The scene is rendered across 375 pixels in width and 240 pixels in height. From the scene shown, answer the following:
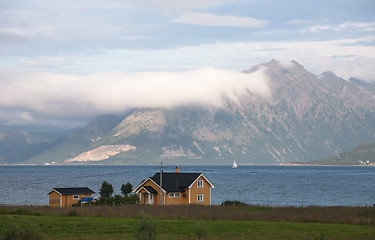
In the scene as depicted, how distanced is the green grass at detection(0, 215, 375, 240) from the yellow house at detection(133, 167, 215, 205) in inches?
1488

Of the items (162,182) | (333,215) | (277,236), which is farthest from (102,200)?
(277,236)

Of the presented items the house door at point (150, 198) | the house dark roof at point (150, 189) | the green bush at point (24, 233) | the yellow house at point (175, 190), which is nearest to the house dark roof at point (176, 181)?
the yellow house at point (175, 190)

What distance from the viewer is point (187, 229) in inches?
1703

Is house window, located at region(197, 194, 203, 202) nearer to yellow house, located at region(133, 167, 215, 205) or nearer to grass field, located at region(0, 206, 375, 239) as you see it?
yellow house, located at region(133, 167, 215, 205)

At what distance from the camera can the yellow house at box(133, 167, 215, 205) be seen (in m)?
86.2

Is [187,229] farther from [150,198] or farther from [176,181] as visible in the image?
[176,181]

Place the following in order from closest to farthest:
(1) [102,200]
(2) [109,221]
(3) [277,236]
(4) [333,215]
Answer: (3) [277,236]
(2) [109,221]
(4) [333,215]
(1) [102,200]

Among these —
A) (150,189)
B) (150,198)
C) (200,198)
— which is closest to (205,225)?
(150,189)

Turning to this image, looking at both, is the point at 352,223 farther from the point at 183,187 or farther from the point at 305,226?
the point at 183,187

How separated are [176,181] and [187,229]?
4537cm

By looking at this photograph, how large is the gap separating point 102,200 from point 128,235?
43078 millimetres

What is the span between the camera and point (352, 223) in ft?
161

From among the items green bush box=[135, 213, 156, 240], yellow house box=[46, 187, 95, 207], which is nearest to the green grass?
green bush box=[135, 213, 156, 240]

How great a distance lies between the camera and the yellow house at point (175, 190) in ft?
283
